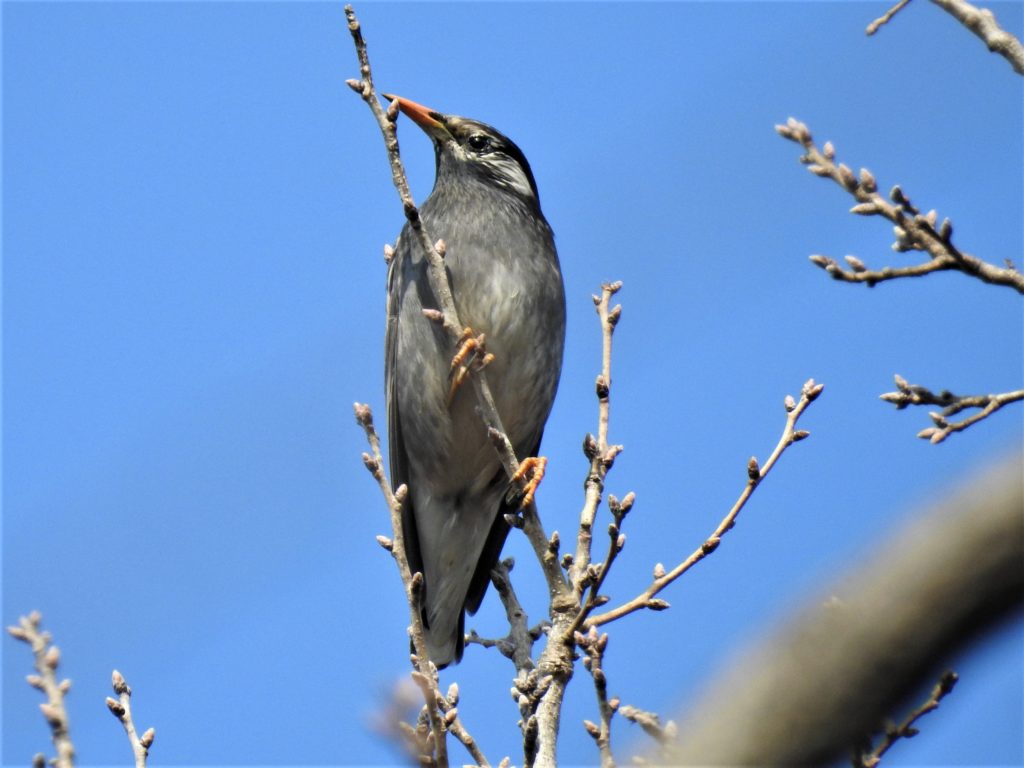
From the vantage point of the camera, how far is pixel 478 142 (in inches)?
283

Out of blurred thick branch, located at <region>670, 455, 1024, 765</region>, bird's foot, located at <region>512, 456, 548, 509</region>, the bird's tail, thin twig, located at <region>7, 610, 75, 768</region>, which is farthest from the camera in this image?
the bird's tail

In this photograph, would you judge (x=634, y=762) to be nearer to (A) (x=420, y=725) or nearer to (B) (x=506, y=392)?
(A) (x=420, y=725)

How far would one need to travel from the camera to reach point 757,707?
168cm

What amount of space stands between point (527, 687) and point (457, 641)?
259 cm

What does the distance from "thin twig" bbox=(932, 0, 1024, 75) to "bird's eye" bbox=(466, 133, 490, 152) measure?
131 inches

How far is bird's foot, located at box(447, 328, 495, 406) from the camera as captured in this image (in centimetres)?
510

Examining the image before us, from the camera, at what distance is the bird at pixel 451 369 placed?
6.32m

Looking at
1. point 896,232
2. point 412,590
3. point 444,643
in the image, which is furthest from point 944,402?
point 444,643

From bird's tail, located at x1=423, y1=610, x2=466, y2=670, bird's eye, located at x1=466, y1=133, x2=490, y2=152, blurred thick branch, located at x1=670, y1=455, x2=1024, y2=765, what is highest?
bird's eye, located at x1=466, y1=133, x2=490, y2=152

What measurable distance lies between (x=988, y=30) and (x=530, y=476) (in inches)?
109

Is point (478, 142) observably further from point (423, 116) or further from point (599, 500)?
point (599, 500)

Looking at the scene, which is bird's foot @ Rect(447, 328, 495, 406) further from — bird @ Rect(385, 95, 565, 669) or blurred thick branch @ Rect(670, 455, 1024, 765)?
blurred thick branch @ Rect(670, 455, 1024, 765)

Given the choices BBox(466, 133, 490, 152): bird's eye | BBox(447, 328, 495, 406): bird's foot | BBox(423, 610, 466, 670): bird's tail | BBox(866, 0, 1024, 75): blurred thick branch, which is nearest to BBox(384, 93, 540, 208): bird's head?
BBox(466, 133, 490, 152): bird's eye

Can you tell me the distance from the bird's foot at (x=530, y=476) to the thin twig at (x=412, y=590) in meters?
0.45
